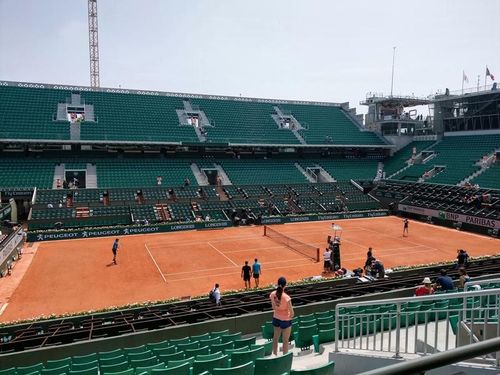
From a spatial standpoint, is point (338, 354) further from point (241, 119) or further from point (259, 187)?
point (241, 119)

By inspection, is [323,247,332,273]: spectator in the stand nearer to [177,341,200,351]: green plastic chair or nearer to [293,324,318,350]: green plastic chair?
[293,324,318,350]: green plastic chair

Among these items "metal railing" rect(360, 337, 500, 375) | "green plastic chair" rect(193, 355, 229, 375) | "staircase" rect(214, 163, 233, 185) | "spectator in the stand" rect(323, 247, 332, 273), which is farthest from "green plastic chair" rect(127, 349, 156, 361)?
"staircase" rect(214, 163, 233, 185)

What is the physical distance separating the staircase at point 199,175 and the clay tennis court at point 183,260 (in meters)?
12.0

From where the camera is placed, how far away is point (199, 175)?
51.4 metres

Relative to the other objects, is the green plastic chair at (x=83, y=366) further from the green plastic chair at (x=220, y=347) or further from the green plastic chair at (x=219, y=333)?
the green plastic chair at (x=219, y=333)

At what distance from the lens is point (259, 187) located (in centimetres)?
5072

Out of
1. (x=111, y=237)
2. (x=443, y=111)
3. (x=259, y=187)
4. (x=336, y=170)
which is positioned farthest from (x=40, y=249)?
(x=443, y=111)

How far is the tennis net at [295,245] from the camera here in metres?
29.6

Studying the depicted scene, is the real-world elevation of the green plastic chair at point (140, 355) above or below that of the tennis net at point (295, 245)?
above

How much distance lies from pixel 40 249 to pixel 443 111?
5798cm

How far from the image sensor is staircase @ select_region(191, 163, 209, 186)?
164 ft

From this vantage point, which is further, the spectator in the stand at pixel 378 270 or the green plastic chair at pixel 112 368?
the spectator in the stand at pixel 378 270

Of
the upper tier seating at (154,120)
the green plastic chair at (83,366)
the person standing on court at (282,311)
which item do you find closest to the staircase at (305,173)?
the upper tier seating at (154,120)

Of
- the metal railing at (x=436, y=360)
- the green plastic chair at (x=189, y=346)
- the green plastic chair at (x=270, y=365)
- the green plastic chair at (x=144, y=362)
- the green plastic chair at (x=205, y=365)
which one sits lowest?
the green plastic chair at (x=189, y=346)
